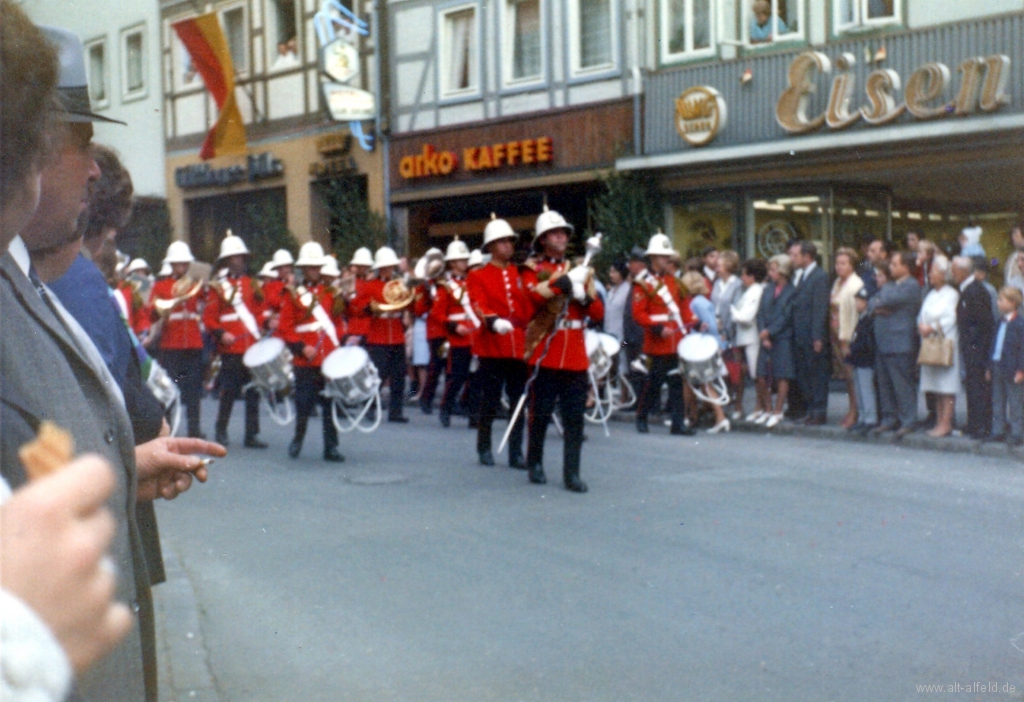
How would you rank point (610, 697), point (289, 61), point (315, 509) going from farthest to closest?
point (289, 61), point (315, 509), point (610, 697)

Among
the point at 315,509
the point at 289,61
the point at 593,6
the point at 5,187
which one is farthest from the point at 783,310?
the point at 5,187

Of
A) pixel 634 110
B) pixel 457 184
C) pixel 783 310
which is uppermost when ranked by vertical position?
pixel 634 110

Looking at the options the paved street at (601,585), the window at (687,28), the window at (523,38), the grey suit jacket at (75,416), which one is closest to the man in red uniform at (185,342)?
the paved street at (601,585)

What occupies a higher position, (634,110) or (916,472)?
(634,110)

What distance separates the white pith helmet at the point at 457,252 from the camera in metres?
14.2

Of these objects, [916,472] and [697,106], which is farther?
[697,106]

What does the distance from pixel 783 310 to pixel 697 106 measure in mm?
4466

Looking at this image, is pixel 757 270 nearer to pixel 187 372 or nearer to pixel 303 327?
pixel 303 327

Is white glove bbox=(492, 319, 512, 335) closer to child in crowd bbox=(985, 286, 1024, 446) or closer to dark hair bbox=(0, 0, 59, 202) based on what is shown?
child in crowd bbox=(985, 286, 1024, 446)

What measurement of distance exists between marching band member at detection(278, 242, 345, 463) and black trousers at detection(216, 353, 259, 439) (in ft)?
2.20

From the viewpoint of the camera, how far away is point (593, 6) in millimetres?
13125

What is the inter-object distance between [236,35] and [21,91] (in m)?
8.13

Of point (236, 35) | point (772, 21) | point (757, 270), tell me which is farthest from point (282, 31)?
point (772, 21)

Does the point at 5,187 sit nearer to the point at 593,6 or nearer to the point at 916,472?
the point at 916,472
